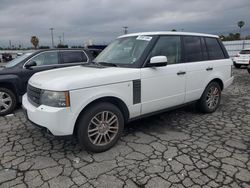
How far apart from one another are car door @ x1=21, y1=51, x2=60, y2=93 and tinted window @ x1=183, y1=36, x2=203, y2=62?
3797mm

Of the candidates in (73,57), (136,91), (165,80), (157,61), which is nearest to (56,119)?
(136,91)

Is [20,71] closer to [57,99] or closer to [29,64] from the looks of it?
[29,64]

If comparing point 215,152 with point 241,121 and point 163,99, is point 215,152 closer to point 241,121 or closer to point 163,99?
point 163,99

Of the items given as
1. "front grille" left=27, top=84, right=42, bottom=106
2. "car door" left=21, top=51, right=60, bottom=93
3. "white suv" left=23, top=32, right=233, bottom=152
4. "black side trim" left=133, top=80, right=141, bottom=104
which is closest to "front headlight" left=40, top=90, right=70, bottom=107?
"white suv" left=23, top=32, right=233, bottom=152

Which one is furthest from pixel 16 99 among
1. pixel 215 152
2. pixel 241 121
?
pixel 241 121

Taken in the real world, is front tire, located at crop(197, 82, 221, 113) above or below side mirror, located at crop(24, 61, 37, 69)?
below

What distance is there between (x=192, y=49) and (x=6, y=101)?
4.80 metres

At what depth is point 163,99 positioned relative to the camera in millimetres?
4285

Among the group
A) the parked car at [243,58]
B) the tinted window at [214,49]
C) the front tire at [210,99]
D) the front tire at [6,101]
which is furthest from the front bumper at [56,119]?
the parked car at [243,58]

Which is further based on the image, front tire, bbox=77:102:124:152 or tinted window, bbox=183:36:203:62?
tinted window, bbox=183:36:203:62

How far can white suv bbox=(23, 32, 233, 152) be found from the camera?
125 inches

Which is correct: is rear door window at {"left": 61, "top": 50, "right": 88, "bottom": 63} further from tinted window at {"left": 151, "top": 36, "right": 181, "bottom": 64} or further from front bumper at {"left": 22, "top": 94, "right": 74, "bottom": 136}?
front bumper at {"left": 22, "top": 94, "right": 74, "bottom": 136}

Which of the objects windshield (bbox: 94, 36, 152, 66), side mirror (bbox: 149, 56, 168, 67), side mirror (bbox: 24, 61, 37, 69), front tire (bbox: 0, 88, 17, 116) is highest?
windshield (bbox: 94, 36, 152, 66)

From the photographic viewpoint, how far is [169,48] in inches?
174
